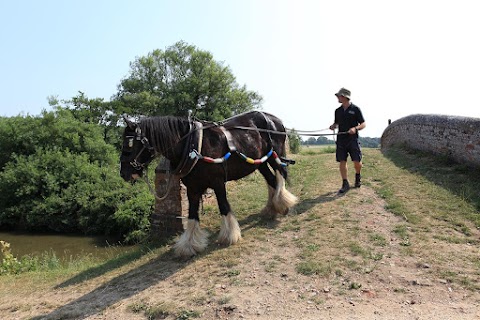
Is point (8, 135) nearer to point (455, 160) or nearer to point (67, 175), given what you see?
point (67, 175)

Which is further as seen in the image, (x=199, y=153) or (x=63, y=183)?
(x=63, y=183)

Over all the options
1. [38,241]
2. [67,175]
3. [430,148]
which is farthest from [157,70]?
[430,148]

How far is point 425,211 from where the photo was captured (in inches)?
241

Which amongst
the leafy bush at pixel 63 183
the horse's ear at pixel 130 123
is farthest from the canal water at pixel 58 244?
the horse's ear at pixel 130 123

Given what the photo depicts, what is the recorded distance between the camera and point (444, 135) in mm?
10281

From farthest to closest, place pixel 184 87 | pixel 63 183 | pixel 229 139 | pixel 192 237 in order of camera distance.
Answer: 1. pixel 184 87
2. pixel 63 183
3. pixel 229 139
4. pixel 192 237

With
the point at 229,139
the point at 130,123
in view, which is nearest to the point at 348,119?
the point at 229,139

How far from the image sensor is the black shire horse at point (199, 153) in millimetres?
4719

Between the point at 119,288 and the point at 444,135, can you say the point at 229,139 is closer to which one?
the point at 119,288

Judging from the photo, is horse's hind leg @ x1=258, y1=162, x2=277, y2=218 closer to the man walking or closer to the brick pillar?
the brick pillar

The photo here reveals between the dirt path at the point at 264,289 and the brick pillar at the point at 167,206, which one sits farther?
the brick pillar at the point at 167,206

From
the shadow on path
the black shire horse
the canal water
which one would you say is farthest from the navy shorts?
the canal water

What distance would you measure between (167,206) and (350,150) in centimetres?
361

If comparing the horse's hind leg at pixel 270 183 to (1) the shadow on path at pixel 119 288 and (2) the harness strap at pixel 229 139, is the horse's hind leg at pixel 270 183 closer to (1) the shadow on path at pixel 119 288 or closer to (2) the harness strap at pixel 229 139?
(2) the harness strap at pixel 229 139
